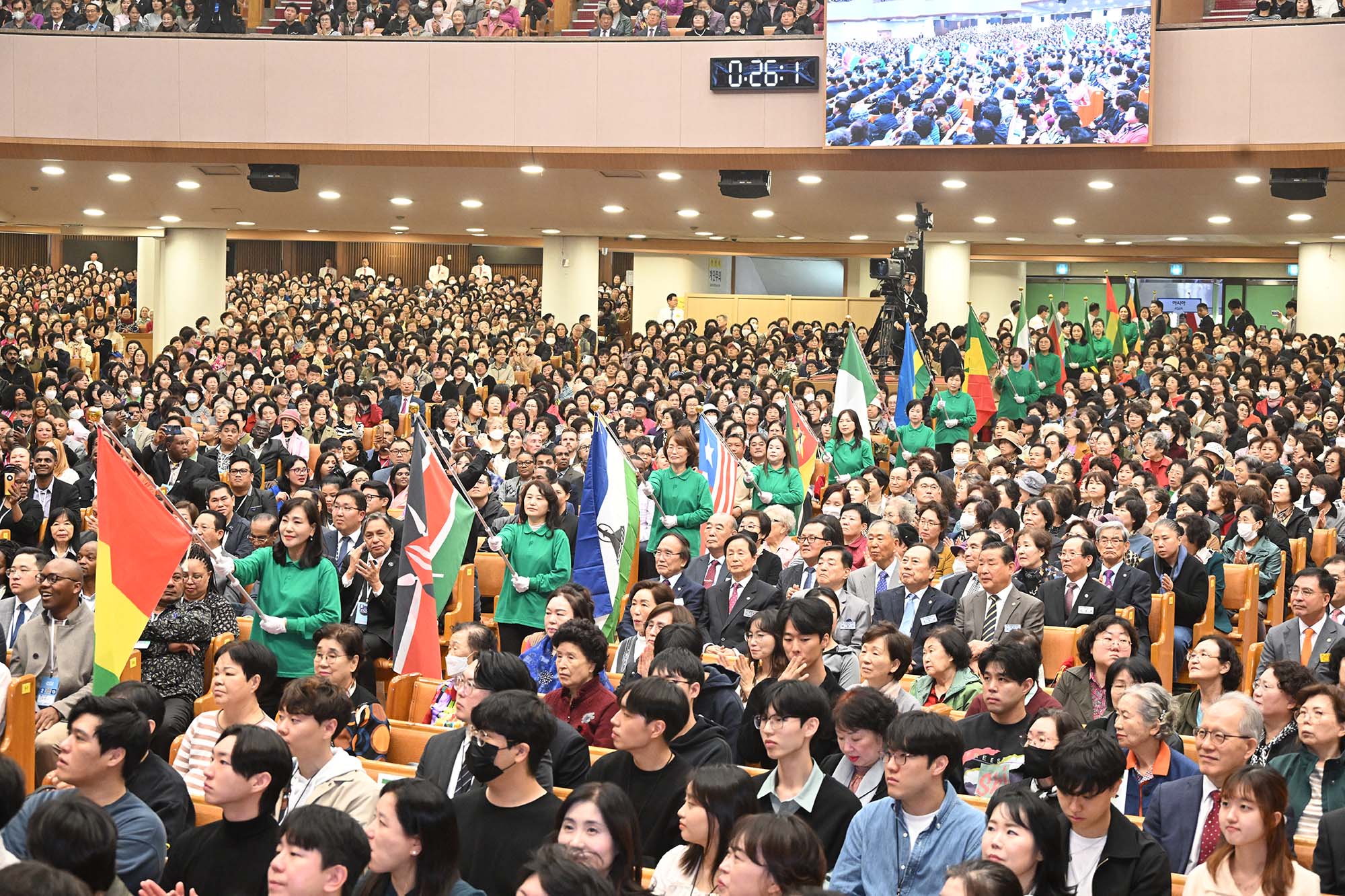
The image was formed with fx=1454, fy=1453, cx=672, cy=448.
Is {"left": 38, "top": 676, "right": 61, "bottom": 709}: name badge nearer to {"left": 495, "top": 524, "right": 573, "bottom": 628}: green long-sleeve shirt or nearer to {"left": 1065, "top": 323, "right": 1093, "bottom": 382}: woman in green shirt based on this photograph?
{"left": 495, "top": 524, "right": 573, "bottom": 628}: green long-sleeve shirt

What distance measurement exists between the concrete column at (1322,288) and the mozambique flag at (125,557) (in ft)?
59.2

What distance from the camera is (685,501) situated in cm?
945

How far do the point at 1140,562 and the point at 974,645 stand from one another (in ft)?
4.55

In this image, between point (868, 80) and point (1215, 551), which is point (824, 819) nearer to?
point (1215, 551)

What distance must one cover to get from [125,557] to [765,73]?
862 centimetres

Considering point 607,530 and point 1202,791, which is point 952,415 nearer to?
point 607,530

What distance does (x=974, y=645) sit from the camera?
6.69 meters

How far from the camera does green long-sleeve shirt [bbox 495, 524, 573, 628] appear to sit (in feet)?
24.7

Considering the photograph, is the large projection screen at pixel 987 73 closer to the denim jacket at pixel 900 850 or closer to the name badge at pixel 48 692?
the name badge at pixel 48 692

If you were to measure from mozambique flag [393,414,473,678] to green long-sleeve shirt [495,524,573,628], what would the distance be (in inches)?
21.2

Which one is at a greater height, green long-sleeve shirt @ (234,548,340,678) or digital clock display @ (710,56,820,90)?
digital clock display @ (710,56,820,90)


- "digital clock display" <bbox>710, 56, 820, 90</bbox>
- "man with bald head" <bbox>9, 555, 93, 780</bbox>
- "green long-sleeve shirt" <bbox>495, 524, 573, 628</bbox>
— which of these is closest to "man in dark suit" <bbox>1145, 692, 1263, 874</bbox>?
"green long-sleeve shirt" <bbox>495, 524, 573, 628</bbox>

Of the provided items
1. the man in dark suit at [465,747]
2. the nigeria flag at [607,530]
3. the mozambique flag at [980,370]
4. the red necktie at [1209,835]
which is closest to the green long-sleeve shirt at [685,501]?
the nigeria flag at [607,530]

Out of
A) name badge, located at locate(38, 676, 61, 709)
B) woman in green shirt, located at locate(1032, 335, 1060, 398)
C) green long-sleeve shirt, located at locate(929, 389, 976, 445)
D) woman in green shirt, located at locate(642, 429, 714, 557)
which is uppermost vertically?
woman in green shirt, located at locate(1032, 335, 1060, 398)
